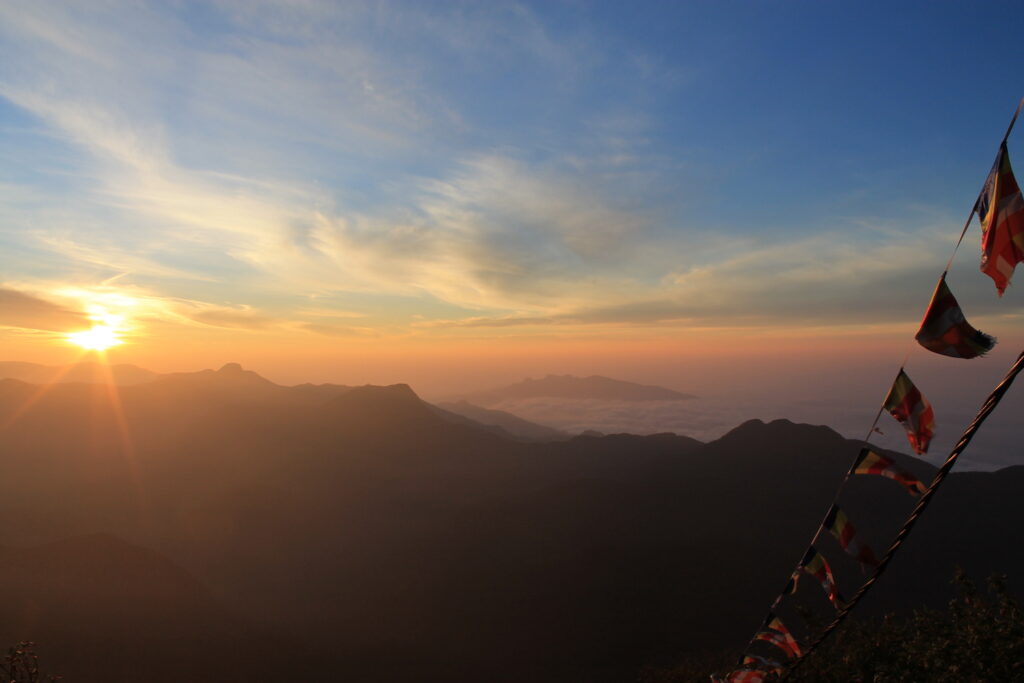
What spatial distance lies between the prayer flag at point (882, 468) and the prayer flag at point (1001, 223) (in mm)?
3136

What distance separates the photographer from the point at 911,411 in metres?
6.45

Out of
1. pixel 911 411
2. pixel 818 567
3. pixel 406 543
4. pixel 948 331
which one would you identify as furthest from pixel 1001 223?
pixel 406 543

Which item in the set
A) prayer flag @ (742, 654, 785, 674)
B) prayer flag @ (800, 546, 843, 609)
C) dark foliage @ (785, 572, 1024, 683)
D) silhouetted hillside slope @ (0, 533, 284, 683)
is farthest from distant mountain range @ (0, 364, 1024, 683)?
prayer flag @ (800, 546, 843, 609)

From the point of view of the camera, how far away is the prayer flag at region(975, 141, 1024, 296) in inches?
184

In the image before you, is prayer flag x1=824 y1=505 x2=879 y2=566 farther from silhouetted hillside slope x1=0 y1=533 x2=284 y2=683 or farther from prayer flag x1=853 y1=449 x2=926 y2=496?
silhouetted hillside slope x1=0 y1=533 x2=284 y2=683

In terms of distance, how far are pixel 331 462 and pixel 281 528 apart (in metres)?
29.7

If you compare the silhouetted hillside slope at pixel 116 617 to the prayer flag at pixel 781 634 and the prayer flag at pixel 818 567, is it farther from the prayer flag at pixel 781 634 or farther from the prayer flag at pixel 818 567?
the prayer flag at pixel 818 567

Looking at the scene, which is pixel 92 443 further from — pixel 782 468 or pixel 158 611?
pixel 782 468

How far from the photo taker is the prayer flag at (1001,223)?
4684mm

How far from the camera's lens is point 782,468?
356ft

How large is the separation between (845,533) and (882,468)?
1.52 meters

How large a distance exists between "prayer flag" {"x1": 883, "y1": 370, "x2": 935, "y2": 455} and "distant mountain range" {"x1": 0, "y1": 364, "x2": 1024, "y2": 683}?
51615mm

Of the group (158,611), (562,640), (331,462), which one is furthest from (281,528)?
(562,640)

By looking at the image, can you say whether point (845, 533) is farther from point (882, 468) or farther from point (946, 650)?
point (946, 650)
